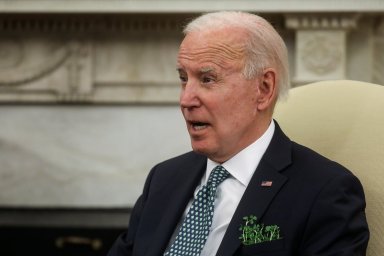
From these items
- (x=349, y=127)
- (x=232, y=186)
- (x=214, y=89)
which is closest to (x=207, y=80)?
(x=214, y=89)

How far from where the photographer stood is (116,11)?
13.3 ft

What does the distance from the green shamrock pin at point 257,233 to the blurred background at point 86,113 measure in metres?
2.27

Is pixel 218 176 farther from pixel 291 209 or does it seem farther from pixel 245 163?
pixel 291 209

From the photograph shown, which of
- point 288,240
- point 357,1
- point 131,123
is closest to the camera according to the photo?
point 288,240

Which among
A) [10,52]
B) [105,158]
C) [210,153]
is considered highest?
[210,153]

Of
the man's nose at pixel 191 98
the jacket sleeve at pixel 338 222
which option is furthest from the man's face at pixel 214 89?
the jacket sleeve at pixel 338 222

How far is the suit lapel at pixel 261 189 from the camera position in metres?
1.91

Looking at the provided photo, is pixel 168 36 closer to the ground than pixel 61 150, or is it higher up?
higher up

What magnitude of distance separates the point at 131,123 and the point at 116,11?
19.6 inches

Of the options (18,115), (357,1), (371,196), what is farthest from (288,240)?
(18,115)

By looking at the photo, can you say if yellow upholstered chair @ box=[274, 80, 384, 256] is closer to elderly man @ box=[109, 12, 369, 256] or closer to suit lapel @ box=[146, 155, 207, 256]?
elderly man @ box=[109, 12, 369, 256]

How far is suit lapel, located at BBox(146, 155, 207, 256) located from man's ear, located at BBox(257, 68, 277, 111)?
22cm

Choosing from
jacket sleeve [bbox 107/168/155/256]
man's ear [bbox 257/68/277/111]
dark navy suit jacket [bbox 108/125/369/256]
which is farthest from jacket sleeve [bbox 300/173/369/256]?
jacket sleeve [bbox 107/168/155/256]

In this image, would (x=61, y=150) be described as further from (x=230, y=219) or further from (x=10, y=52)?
(x=230, y=219)
